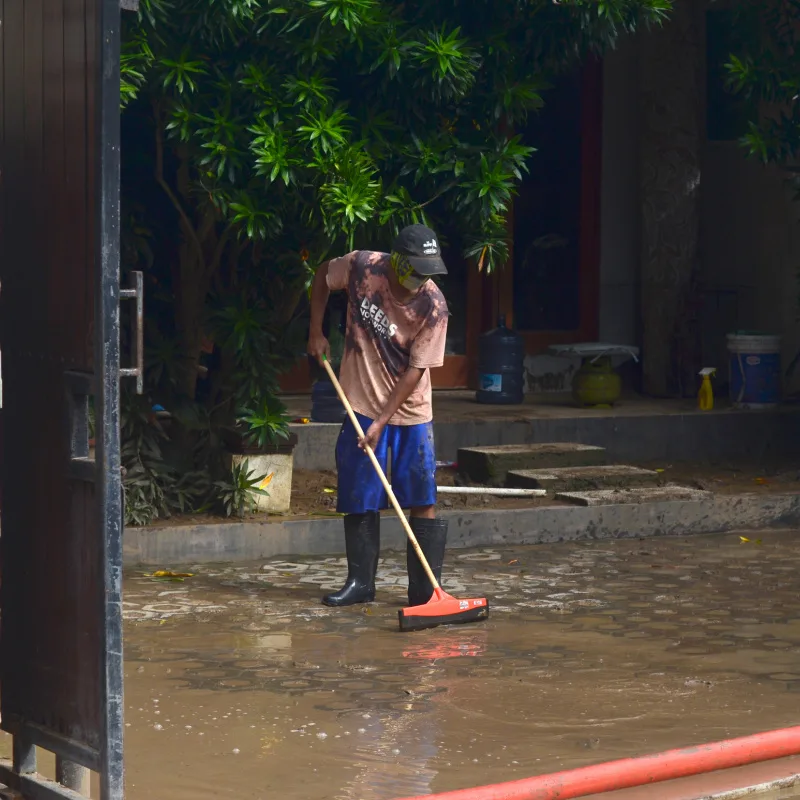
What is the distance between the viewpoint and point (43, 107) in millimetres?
4598

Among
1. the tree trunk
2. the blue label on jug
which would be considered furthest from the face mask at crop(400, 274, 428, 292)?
the tree trunk

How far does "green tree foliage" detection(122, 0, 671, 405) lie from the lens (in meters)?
8.52

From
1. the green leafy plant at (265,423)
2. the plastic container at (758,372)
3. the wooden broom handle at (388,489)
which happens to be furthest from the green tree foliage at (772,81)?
the wooden broom handle at (388,489)

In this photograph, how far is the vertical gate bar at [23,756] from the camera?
16.1 ft

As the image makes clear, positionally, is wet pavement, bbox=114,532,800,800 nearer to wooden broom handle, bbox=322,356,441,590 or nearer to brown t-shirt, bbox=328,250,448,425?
wooden broom handle, bbox=322,356,441,590

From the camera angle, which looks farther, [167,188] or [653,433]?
[653,433]

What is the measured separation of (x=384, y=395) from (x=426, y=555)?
32.5 inches

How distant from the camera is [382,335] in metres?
7.94

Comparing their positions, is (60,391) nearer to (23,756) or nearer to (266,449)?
(23,756)

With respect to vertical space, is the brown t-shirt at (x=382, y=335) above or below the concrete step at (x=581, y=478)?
above

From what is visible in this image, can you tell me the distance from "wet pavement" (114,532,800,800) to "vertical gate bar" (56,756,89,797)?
278mm

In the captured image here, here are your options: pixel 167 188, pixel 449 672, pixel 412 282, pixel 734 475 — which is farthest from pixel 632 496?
pixel 449 672

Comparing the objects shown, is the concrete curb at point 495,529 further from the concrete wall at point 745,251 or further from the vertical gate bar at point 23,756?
the vertical gate bar at point 23,756

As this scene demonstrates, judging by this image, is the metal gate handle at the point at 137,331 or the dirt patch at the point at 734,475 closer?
the metal gate handle at the point at 137,331
